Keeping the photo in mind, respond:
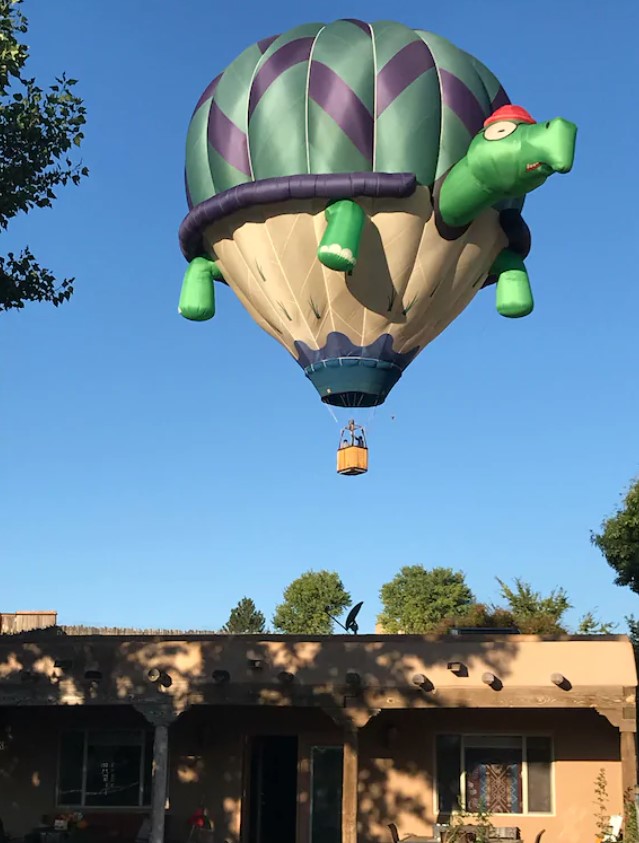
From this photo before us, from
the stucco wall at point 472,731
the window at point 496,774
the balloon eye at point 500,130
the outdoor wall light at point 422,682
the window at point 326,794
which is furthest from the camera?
the window at point 326,794

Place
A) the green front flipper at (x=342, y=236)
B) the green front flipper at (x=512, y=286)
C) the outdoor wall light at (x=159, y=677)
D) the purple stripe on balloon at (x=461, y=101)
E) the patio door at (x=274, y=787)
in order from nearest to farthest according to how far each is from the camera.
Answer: the green front flipper at (x=342, y=236) → the outdoor wall light at (x=159, y=677) → the purple stripe on balloon at (x=461, y=101) → the green front flipper at (x=512, y=286) → the patio door at (x=274, y=787)

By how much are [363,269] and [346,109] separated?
7.37 ft

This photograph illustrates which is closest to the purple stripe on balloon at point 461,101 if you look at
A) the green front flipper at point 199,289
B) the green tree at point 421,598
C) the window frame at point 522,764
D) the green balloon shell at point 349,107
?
the green balloon shell at point 349,107

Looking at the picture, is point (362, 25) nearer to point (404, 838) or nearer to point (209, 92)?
point (209, 92)

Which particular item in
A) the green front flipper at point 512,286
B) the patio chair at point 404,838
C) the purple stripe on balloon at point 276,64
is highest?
the purple stripe on balloon at point 276,64

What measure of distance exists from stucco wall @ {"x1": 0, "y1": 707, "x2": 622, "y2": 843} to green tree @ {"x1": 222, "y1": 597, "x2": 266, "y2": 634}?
71.7m

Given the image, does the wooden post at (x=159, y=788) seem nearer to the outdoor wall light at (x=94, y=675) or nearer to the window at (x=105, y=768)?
the outdoor wall light at (x=94, y=675)

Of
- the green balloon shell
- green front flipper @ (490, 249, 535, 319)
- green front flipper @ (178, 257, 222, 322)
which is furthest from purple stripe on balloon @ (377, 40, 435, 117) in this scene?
green front flipper @ (178, 257, 222, 322)

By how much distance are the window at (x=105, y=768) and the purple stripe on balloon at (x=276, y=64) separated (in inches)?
389

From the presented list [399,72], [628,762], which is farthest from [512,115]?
[628,762]

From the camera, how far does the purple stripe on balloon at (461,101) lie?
15.0 metres

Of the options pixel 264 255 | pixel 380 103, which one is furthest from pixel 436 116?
pixel 264 255

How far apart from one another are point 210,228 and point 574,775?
32.2ft

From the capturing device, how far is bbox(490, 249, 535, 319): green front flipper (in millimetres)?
17234
